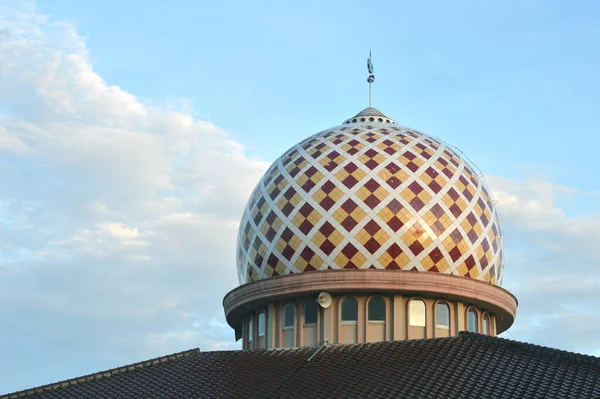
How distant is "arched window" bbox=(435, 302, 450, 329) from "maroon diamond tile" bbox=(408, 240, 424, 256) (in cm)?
155

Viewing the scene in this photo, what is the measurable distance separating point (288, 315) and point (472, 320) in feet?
17.1

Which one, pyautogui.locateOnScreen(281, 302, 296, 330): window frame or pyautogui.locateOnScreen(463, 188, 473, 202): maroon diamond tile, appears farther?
pyautogui.locateOnScreen(463, 188, 473, 202): maroon diamond tile

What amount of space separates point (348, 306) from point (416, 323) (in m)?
1.91

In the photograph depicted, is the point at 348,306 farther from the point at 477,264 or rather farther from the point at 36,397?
the point at 36,397

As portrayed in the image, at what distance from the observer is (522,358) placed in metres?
25.1

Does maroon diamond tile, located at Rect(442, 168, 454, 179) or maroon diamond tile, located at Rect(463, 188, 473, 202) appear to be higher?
maroon diamond tile, located at Rect(442, 168, 454, 179)

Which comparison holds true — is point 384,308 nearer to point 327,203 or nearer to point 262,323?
point 327,203

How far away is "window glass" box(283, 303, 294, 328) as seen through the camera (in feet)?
99.1

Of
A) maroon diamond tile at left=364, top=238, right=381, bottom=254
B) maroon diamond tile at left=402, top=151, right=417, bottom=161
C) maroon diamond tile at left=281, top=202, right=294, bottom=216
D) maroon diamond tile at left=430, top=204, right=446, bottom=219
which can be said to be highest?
maroon diamond tile at left=402, top=151, right=417, bottom=161

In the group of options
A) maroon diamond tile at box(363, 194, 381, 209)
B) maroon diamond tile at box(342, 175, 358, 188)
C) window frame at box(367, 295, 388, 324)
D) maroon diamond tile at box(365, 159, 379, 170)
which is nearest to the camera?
window frame at box(367, 295, 388, 324)

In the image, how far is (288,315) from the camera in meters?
30.3

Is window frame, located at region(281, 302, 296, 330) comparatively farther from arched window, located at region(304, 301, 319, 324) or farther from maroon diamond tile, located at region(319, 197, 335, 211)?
maroon diamond tile, located at region(319, 197, 335, 211)

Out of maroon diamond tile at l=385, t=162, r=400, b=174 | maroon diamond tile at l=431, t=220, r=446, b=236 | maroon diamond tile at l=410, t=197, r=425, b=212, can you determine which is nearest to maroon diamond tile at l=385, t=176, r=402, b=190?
maroon diamond tile at l=385, t=162, r=400, b=174

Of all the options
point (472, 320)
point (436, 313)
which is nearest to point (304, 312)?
point (436, 313)
